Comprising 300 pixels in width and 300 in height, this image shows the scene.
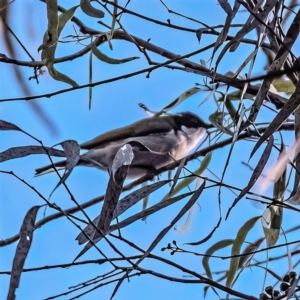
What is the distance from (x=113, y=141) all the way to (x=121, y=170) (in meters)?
1.36

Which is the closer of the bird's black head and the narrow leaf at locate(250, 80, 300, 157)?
the narrow leaf at locate(250, 80, 300, 157)

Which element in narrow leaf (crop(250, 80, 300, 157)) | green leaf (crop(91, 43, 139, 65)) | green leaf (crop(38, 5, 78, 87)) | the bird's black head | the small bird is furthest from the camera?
the bird's black head

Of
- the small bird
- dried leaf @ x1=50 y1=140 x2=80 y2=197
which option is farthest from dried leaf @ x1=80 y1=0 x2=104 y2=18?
the small bird

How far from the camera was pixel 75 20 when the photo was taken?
53.5 inches

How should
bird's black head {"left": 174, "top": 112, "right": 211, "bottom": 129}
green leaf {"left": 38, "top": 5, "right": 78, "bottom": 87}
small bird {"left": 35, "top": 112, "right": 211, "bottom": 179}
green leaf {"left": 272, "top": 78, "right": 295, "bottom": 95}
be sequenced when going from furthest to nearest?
bird's black head {"left": 174, "top": 112, "right": 211, "bottom": 129} < small bird {"left": 35, "top": 112, "right": 211, "bottom": 179} < green leaf {"left": 272, "top": 78, "right": 295, "bottom": 95} < green leaf {"left": 38, "top": 5, "right": 78, "bottom": 87}

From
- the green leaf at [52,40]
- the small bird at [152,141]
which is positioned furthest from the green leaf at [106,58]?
the small bird at [152,141]

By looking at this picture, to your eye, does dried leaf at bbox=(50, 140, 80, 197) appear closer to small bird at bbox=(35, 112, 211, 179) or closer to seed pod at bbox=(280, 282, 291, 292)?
seed pod at bbox=(280, 282, 291, 292)

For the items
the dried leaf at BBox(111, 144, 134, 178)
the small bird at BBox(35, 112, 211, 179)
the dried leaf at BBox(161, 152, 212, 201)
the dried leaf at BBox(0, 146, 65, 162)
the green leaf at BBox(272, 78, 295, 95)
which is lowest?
the dried leaf at BBox(111, 144, 134, 178)

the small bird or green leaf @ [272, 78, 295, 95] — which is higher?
the small bird

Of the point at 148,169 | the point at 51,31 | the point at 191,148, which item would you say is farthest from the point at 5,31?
the point at 191,148

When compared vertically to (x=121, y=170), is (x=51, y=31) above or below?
above

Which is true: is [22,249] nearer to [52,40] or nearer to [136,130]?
[52,40]

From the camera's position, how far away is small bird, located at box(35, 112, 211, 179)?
2158 millimetres

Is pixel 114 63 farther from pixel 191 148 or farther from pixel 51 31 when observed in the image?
pixel 191 148
